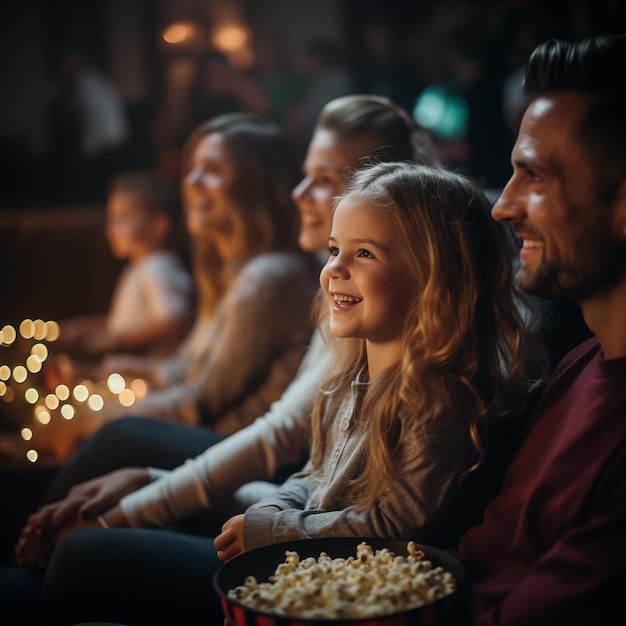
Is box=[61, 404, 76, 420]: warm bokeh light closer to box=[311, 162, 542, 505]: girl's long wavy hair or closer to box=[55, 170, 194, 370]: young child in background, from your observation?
box=[55, 170, 194, 370]: young child in background

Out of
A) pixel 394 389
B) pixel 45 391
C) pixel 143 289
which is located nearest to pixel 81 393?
pixel 45 391

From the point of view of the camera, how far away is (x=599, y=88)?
36.0 inches

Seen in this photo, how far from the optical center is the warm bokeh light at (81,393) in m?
1.94

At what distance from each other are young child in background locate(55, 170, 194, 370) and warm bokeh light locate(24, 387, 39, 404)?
50 cm

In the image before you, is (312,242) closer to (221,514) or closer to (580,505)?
(221,514)

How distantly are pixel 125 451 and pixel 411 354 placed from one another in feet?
2.22

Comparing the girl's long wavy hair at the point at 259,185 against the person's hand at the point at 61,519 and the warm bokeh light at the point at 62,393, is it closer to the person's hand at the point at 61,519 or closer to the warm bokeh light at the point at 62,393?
the warm bokeh light at the point at 62,393

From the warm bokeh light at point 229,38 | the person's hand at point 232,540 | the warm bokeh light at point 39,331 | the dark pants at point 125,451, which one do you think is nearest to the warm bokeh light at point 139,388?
the warm bokeh light at point 39,331

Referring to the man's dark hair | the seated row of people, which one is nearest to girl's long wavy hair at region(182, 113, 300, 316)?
the seated row of people

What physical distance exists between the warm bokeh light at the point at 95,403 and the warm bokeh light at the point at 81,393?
1cm

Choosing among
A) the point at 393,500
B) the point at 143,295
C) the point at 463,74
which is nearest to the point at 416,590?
the point at 393,500

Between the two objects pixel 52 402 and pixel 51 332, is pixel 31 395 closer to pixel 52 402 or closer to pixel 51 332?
pixel 52 402

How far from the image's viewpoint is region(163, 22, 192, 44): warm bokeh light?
12.0 feet

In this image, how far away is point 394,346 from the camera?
1099mm
